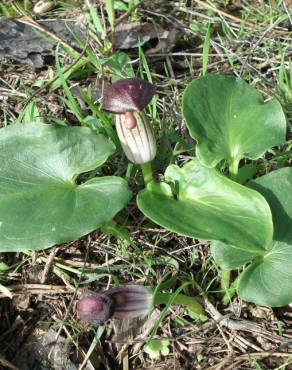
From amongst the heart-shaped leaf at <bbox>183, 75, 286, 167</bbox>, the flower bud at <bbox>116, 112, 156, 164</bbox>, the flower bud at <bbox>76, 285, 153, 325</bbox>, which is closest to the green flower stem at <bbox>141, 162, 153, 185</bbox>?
the flower bud at <bbox>116, 112, 156, 164</bbox>

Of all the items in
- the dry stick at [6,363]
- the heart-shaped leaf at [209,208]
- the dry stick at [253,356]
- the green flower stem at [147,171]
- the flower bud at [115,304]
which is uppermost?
the heart-shaped leaf at [209,208]

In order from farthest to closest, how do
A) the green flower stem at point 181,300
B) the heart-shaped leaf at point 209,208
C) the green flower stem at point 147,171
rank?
the green flower stem at point 147,171 → the green flower stem at point 181,300 → the heart-shaped leaf at point 209,208

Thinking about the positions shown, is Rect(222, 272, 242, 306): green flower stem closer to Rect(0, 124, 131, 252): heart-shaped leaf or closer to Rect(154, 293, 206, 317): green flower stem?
Rect(154, 293, 206, 317): green flower stem

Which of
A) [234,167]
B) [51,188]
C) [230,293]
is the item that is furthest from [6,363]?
[234,167]

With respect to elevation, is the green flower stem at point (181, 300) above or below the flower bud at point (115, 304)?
below

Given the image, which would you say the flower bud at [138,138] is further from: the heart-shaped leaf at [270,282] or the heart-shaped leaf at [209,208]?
the heart-shaped leaf at [270,282]

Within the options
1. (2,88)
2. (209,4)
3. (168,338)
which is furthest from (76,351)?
(209,4)

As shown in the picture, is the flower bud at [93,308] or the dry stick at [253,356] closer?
the flower bud at [93,308]

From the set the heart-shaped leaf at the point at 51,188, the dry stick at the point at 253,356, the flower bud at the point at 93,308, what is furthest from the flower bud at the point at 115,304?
the dry stick at the point at 253,356
